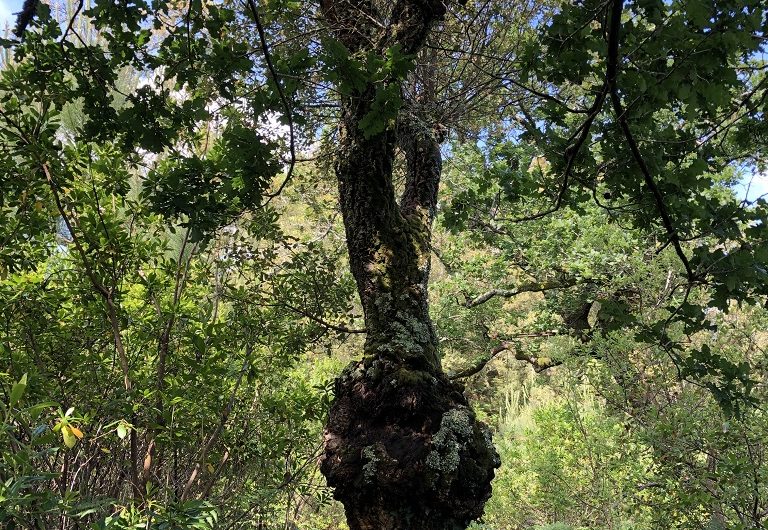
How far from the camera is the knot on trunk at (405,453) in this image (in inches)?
66.1

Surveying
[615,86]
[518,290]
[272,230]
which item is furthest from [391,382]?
[518,290]

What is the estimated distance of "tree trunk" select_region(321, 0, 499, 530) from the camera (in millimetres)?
1689

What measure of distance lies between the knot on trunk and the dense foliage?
95 millimetres

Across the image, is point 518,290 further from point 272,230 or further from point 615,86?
point 615,86

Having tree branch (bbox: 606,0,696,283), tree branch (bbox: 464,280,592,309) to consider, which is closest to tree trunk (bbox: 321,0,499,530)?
tree branch (bbox: 606,0,696,283)

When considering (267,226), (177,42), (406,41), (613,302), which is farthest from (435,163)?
(177,42)

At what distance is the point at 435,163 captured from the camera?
2850 millimetres

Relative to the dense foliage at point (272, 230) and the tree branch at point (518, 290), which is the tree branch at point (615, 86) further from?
the tree branch at point (518, 290)

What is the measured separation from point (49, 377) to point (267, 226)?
51.5 inches

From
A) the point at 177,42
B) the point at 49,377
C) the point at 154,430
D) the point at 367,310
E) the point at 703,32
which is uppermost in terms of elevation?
the point at 177,42

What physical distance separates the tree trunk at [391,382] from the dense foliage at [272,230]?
100 mm

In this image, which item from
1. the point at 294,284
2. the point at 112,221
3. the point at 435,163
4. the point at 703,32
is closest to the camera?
the point at 703,32

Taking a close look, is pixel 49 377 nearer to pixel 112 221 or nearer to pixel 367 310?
pixel 112 221

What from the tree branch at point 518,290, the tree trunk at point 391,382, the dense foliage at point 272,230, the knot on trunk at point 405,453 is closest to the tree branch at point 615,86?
the dense foliage at point 272,230
